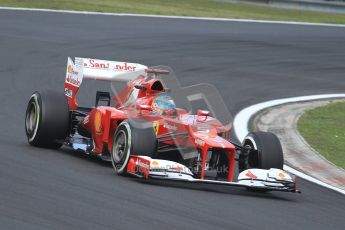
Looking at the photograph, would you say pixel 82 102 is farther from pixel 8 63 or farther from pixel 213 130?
pixel 213 130

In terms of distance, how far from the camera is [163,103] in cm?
1125

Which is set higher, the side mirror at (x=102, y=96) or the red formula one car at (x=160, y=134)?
the side mirror at (x=102, y=96)

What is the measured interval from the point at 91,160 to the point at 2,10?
48.8 ft

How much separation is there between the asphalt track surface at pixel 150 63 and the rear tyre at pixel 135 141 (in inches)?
8.2

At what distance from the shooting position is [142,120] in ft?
35.3

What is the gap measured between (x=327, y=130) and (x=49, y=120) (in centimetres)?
540

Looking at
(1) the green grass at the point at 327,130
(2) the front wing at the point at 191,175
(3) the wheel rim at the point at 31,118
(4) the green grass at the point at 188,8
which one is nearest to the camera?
(2) the front wing at the point at 191,175

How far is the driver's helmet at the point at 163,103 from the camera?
11203 millimetres

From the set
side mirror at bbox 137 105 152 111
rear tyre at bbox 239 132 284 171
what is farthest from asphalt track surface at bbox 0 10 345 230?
side mirror at bbox 137 105 152 111

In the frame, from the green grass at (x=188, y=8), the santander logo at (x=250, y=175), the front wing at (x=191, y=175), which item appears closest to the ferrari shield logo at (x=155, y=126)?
the front wing at (x=191, y=175)

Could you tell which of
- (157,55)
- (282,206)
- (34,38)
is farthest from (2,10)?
(282,206)

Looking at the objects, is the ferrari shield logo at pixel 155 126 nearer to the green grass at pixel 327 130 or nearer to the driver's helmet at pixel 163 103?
the driver's helmet at pixel 163 103

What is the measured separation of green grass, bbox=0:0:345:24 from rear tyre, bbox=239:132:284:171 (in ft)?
57.0

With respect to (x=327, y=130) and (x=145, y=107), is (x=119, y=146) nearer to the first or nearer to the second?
(x=145, y=107)
